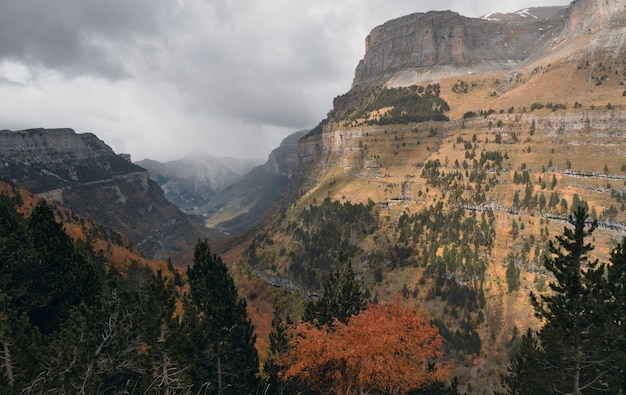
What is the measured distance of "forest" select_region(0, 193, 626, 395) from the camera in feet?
72.2

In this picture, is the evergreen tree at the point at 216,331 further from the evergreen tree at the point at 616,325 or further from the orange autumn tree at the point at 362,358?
the evergreen tree at the point at 616,325

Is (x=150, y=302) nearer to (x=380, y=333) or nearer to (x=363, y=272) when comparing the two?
(x=380, y=333)

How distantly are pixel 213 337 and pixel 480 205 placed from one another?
385ft

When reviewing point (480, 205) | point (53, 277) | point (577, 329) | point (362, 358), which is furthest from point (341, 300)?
point (480, 205)

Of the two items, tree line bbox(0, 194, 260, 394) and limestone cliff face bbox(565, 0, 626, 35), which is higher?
limestone cliff face bbox(565, 0, 626, 35)

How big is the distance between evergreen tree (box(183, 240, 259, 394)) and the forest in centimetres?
12

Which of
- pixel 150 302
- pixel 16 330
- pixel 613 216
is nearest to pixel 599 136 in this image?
pixel 613 216

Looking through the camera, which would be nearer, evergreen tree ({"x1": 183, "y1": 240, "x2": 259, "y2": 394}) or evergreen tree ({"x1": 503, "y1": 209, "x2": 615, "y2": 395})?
evergreen tree ({"x1": 503, "y1": 209, "x2": 615, "y2": 395})

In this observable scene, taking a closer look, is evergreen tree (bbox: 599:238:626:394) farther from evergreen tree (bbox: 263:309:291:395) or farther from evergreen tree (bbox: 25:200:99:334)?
evergreen tree (bbox: 25:200:99:334)

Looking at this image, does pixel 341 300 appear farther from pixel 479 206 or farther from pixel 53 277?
pixel 479 206

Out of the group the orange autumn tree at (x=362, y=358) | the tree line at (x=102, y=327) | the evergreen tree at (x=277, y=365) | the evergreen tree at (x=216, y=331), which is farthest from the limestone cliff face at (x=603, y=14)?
the tree line at (x=102, y=327)

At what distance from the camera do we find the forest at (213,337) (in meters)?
22.0

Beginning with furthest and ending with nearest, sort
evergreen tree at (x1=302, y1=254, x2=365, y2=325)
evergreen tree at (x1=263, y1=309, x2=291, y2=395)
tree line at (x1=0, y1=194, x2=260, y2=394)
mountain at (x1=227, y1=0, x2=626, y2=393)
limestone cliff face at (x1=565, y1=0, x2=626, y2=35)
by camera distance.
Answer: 1. limestone cliff face at (x1=565, y1=0, x2=626, y2=35)
2. mountain at (x1=227, y1=0, x2=626, y2=393)
3. evergreen tree at (x1=302, y1=254, x2=365, y2=325)
4. evergreen tree at (x1=263, y1=309, x2=291, y2=395)
5. tree line at (x1=0, y1=194, x2=260, y2=394)

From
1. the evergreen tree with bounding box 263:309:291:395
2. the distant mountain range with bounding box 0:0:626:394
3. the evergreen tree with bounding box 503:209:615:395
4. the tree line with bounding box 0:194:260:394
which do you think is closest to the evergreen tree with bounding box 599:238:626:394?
the evergreen tree with bounding box 503:209:615:395
